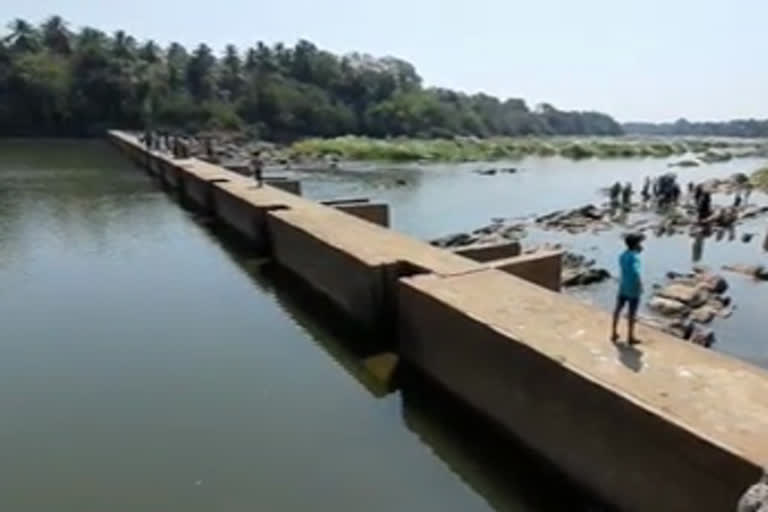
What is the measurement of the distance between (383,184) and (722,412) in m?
37.6

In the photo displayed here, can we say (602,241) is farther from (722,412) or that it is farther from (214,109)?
(214,109)

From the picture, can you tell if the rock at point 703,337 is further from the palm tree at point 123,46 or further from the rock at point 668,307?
the palm tree at point 123,46

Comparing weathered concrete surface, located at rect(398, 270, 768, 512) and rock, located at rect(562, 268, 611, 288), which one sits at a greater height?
weathered concrete surface, located at rect(398, 270, 768, 512)

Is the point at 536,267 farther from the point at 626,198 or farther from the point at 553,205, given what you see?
the point at 626,198

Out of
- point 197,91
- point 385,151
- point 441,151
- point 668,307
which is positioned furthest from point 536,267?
point 197,91

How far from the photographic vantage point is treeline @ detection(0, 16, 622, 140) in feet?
255

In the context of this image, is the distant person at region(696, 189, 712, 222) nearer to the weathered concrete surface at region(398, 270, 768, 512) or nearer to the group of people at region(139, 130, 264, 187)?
the group of people at region(139, 130, 264, 187)

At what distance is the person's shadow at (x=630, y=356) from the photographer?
24.6ft

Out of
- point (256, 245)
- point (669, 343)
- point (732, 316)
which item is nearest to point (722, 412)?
point (669, 343)

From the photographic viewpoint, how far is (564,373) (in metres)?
7.44

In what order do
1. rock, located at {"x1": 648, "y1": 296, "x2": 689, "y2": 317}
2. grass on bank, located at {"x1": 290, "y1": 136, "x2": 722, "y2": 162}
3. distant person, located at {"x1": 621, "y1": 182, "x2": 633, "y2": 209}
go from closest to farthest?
rock, located at {"x1": 648, "y1": 296, "x2": 689, "y2": 317} < distant person, located at {"x1": 621, "y1": 182, "x2": 633, "y2": 209} < grass on bank, located at {"x1": 290, "y1": 136, "x2": 722, "y2": 162}

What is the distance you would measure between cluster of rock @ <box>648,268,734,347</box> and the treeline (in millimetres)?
72419

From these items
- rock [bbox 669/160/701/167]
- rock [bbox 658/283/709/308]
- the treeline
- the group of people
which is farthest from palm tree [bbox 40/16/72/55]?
rock [bbox 658/283/709/308]

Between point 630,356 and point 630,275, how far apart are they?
2.90 ft
